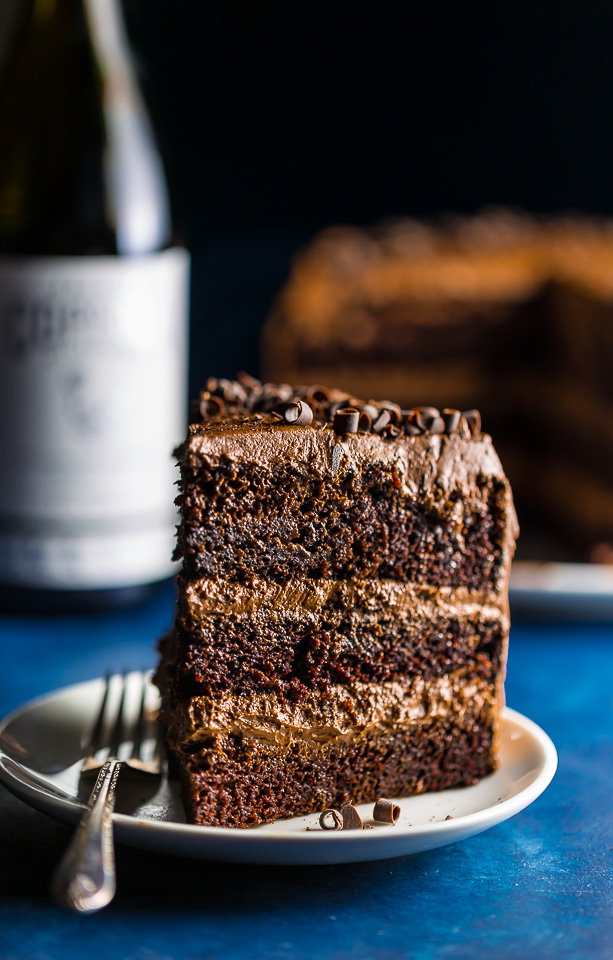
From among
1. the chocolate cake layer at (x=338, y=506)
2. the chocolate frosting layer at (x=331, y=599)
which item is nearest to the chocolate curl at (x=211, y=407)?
the chocolate cake layer at (x=338, y=506)

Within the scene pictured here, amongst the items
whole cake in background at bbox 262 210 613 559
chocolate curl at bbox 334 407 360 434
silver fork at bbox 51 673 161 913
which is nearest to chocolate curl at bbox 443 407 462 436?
chocolate curl at bbox 334 407 360 434

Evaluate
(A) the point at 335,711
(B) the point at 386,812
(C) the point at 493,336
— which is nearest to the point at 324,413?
(A) the point at 335,711

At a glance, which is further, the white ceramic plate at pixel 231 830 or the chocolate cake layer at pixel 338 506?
the chocolate cake layer at pixel 338 506

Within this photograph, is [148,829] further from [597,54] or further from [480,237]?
[597,54]

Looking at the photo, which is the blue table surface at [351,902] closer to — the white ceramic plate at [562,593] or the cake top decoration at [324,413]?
the cake top decoration at [324,413]

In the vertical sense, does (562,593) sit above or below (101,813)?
below

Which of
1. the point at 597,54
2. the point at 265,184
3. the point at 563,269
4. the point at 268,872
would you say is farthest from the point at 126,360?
the point at 597,54

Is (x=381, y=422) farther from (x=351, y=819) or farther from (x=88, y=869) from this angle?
(x=88, y=869)
